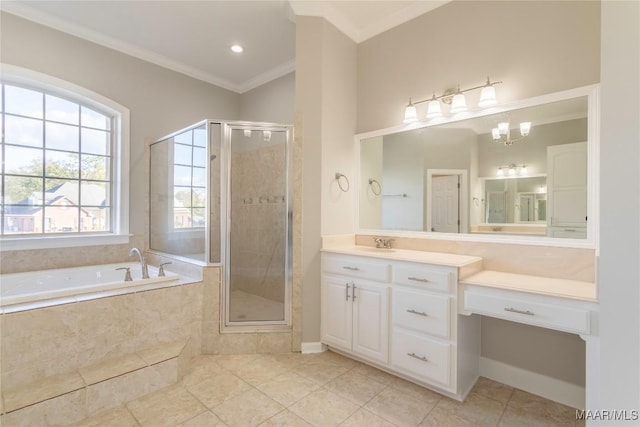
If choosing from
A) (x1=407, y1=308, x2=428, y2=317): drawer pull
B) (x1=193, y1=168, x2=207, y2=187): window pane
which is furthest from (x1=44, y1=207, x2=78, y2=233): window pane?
(x1=407, y1=308, x2=428, y2=317): drawer pull

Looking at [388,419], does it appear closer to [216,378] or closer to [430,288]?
[430,288]

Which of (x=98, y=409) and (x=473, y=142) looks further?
(x=473, y=142)

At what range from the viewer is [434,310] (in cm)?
188

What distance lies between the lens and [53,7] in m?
2.56

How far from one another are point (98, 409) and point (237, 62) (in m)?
3.49

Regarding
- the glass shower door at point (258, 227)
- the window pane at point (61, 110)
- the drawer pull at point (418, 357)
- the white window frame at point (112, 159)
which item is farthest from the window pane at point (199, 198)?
the drawer pull at point (418, 357)

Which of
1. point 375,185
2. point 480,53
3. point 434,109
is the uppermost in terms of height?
point 480,53

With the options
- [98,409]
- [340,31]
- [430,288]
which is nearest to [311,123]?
[340,31]

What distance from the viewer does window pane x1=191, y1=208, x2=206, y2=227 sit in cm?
264

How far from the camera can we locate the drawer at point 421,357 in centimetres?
183

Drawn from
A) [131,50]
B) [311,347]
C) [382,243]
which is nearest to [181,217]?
[311,347]

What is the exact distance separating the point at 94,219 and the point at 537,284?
397 centimetres

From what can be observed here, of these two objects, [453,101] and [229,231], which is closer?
[453,101]

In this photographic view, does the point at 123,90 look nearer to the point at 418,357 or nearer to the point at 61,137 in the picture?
the point at 61,137
